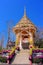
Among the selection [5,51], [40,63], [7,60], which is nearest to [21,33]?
[5,51]

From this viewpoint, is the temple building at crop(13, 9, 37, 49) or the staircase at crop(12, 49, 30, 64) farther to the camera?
→ the temple building at crop(13, 9, 37, 49)

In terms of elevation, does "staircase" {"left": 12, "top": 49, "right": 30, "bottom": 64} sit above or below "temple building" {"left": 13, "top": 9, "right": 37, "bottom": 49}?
below

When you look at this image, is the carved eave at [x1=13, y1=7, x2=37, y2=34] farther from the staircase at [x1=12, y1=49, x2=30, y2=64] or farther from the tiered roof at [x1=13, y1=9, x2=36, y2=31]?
the staircase at [x1=12, y1=49, x2=30, y2=64]

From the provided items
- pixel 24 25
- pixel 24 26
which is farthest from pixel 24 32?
pixel 24 25

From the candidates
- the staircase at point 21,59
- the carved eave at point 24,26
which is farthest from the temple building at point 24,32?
the staircase at point 21,59

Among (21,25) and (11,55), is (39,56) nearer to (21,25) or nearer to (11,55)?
(11,55)

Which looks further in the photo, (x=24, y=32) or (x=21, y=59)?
(x=24, y=32)

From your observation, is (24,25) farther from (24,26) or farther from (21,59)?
(21,59)

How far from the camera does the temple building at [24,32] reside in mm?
33000

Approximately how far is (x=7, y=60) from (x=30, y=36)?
9931 millimetres

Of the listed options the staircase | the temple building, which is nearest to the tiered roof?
the temple building

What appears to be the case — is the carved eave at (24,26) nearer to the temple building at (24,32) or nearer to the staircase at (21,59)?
the temple building at (24,32)

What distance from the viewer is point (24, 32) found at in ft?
112

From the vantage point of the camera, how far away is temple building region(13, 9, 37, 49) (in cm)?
3300
